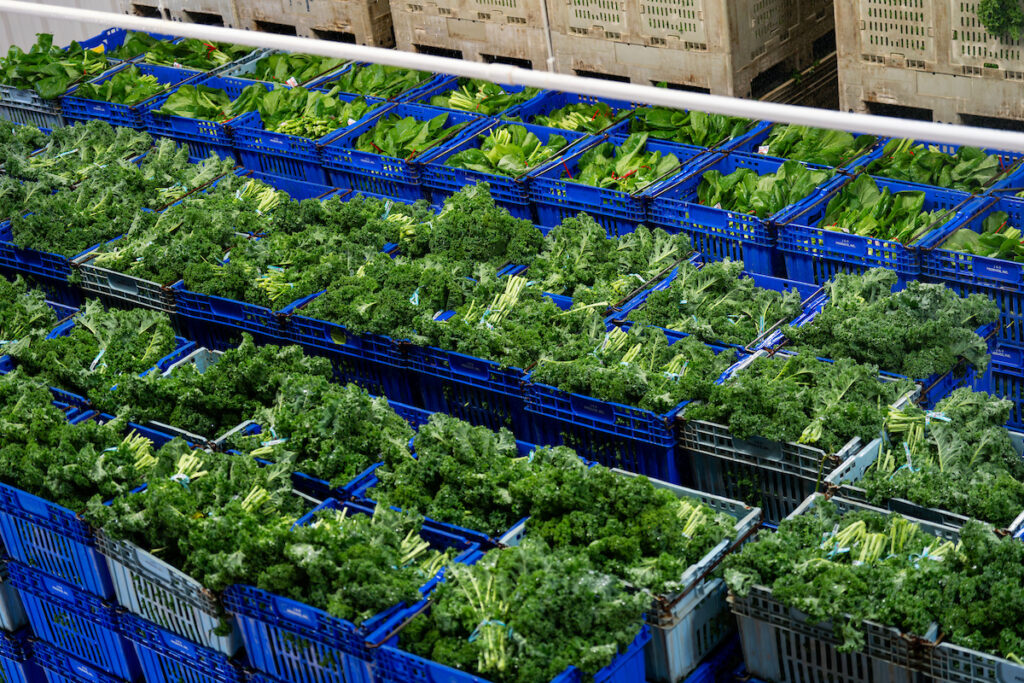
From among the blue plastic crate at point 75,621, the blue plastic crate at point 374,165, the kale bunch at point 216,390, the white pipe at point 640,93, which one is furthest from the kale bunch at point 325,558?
the blue plastic crate at point 374,165

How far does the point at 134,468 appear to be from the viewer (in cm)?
527

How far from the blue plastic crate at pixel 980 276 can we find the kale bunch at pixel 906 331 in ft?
1.35

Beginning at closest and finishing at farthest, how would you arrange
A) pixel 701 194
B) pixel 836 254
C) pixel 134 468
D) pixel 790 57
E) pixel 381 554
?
pixel 381 554, pixel 134 468, pixel 836 254, pixel 701 194, pixel 790 57

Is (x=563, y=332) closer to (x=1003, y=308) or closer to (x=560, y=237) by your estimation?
(x=560, y=237)

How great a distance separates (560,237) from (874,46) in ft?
7.69

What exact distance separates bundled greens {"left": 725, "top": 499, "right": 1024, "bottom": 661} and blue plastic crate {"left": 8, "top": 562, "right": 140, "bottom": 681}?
8.30 feet

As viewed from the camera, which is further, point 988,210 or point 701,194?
point 701,194

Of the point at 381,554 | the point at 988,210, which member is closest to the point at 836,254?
the point at 988,210

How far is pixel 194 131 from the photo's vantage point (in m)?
9.34

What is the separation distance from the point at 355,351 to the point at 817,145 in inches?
122

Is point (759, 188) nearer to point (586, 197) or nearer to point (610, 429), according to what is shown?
point (586, 197)

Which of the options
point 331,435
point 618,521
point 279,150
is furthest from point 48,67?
point 618,521

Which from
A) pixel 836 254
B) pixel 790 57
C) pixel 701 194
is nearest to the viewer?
pixel 836 254

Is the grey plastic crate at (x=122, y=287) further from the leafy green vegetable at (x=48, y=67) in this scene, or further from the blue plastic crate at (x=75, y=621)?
the leafy green vegetable at (x=48, y=67)
